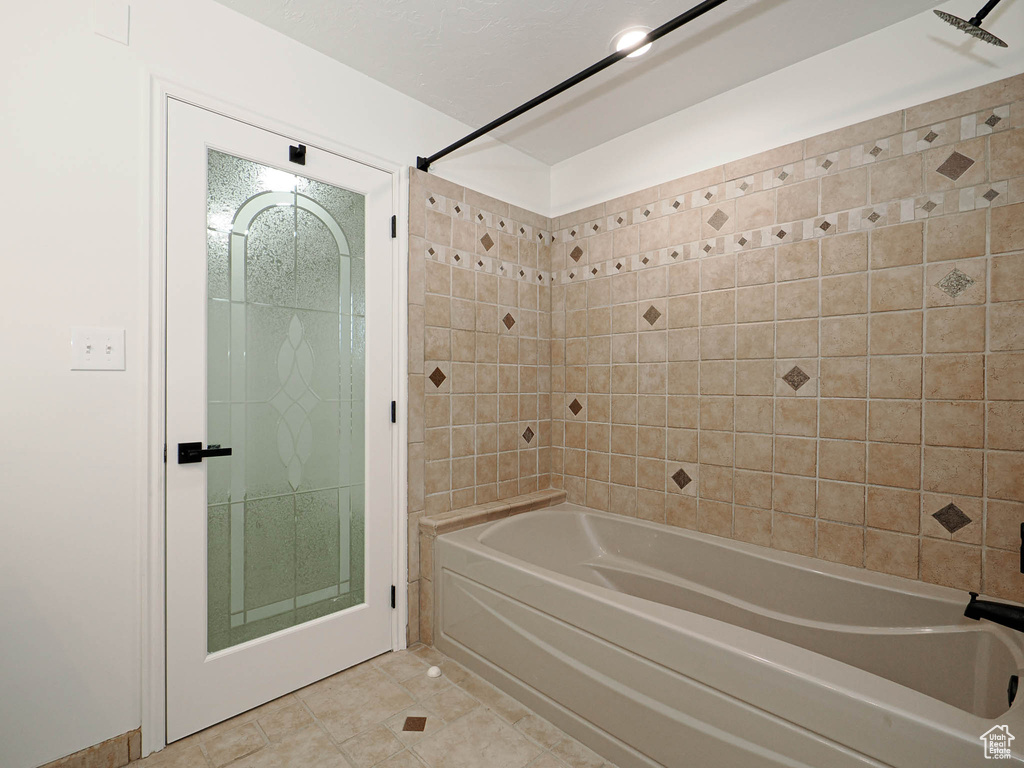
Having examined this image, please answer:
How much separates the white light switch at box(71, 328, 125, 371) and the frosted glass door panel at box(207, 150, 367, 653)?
253 mm

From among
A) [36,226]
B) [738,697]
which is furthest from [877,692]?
[36,226]

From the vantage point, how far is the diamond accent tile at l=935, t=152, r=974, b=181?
5.46 ft

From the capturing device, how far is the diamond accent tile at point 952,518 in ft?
5.52

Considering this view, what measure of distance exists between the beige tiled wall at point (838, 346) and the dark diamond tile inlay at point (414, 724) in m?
1.35

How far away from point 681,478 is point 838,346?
876mm

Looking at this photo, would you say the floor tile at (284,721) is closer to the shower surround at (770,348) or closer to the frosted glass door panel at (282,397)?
the frosted glass door panel at (282,397)

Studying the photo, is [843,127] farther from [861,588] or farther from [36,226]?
[36,226]

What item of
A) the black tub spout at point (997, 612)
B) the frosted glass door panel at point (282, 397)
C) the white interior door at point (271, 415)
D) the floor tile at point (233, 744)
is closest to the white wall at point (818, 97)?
the white interior door at point (271, 415)

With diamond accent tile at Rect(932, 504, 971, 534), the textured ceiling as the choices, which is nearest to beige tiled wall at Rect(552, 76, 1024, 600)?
diamond accent tile at Rect(932, 504, 971, 534)

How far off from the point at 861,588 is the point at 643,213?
1848 mm

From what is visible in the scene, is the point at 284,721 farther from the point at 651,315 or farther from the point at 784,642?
the point at 651,315

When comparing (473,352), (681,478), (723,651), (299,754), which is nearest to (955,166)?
(681,478)

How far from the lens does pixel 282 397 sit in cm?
191

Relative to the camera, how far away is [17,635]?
1.39 m
